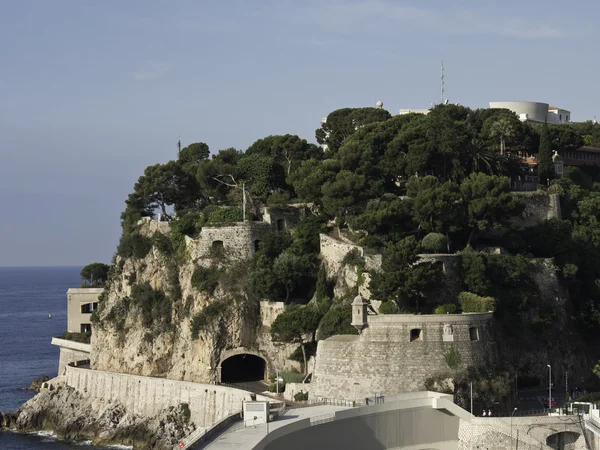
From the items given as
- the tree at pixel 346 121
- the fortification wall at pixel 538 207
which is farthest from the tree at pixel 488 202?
the tree at pixel 346 121

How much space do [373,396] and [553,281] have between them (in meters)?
15.6

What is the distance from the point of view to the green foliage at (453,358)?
198 feet

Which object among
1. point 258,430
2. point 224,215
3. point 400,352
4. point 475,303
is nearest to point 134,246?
point 224,215

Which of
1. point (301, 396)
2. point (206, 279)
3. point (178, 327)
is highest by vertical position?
point (206, 279)

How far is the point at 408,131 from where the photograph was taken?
78750 millimetres

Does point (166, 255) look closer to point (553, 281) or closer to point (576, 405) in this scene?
point (553, 281)

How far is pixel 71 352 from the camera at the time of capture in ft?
293

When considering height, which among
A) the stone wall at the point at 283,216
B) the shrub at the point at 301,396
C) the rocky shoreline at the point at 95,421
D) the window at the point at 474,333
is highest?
the stone wall at the point at 283,216

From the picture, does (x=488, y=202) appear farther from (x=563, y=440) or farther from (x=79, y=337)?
(x=79, y=337)

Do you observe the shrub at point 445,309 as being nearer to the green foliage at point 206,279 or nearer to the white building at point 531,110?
the green foliage at point 206,279

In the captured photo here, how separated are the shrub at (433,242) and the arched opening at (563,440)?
14.8m

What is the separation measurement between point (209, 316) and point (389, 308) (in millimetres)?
12819

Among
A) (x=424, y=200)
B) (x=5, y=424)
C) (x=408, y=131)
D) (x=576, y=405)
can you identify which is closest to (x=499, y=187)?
(x=424, y=200)

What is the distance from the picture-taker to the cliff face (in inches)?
2798
